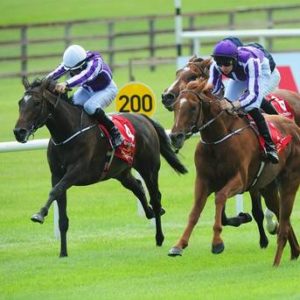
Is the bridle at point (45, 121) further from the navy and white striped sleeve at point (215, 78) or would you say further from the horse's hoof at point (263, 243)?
the horse's hoof at point (263, 243)

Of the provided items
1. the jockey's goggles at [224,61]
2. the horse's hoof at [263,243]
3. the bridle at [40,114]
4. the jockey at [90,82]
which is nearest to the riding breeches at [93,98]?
the jockey at [90,82]

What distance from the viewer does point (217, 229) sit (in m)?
10.5

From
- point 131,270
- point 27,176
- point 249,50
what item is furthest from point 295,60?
point 131,270

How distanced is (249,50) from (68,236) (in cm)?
303

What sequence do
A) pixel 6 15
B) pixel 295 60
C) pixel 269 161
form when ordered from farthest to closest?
pixel 6 15 → pixel 295 60 → pixel 269 161

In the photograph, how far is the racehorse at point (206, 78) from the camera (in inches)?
487

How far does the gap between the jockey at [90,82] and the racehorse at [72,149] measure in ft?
0.32

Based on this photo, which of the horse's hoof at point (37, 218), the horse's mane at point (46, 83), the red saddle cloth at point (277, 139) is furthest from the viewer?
the horse's mane at point (46, 83)

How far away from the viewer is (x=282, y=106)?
45.5ft

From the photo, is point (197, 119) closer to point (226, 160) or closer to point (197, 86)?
point (197, 86)

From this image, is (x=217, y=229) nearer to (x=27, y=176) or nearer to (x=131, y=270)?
(x=131, y=270)

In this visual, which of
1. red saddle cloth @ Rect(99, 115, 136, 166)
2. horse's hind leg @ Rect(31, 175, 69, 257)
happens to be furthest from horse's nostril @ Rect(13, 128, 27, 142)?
red saddle cloth @ Rect(99, 115, 136, 166)

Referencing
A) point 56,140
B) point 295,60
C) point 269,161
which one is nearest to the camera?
point 269,161

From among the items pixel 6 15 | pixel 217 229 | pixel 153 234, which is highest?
pixel 217 229
